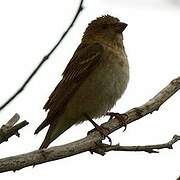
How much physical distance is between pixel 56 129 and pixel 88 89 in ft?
1.95

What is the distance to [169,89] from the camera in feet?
17.4

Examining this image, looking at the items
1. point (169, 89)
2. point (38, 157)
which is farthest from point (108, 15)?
point (38, 157)

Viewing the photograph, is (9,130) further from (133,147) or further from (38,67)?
(133,147)

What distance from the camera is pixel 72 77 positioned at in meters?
6.78

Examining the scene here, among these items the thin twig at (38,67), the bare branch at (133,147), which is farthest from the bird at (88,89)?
the thin twig at (38,67)

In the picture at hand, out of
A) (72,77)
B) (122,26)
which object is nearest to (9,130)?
(72,77)

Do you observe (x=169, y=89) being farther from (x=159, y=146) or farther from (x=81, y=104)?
(x=81, y=104)

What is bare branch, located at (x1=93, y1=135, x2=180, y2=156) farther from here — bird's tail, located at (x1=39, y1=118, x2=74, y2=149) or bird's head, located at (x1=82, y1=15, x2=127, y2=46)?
bird's head, located at (x1=82, y1=15, x2=127, y2=46)

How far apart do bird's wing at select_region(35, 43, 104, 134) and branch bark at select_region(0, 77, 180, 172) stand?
113cm

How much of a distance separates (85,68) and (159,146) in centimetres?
→ 246

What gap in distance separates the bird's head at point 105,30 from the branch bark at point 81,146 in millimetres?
1876

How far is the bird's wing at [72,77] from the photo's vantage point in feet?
21.0

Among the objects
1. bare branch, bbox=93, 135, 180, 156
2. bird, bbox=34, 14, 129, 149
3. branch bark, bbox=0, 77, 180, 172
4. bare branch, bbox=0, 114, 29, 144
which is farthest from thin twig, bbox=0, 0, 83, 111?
bird, bbox=34, 14, 129, 149

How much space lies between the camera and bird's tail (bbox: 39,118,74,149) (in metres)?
6.14
